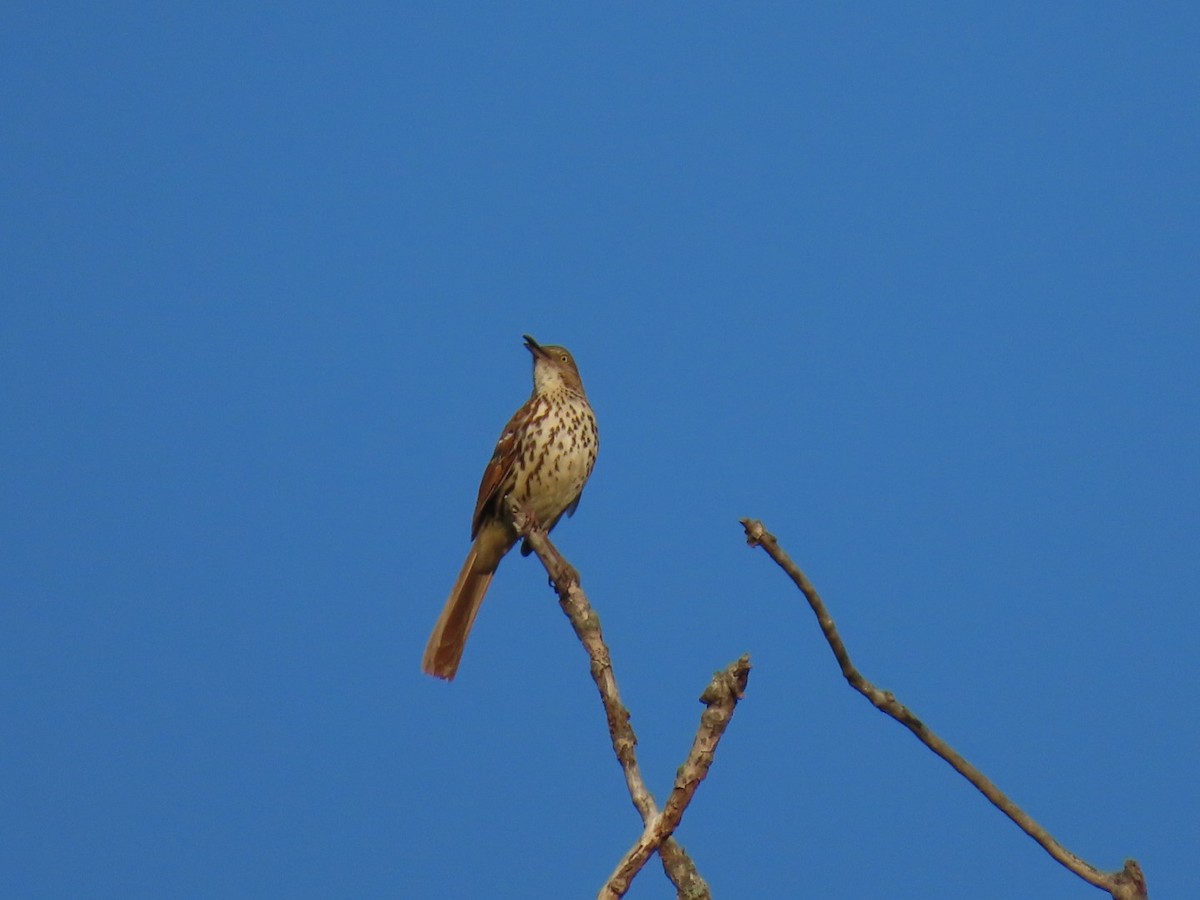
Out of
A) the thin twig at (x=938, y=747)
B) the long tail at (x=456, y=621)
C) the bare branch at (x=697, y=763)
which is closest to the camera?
the thin twig at (x=938, y=747)

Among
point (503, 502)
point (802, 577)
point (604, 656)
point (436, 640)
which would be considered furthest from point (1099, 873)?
point (503, 502)

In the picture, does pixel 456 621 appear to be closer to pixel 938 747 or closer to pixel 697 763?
pixel 697 763

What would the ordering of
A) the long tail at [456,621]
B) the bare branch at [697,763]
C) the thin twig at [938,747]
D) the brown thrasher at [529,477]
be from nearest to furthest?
the thin twig at [938,747]
the bare branch at [697,763]
the long tail at [456,621]
the brown thrasher at [529,477]

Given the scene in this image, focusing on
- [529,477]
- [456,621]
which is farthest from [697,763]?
[529,477]

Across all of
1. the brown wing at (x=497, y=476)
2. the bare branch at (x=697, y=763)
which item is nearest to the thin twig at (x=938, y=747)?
the bare branch at (x=697, y=763)

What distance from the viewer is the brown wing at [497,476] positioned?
7.67 metres

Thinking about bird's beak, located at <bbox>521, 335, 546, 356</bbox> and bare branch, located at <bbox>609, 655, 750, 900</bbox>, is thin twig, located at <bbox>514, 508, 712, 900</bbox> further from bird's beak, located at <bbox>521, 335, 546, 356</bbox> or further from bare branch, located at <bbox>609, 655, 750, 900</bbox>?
bird's beak, located at <bbox>521, 335, 546, 356</bbox>

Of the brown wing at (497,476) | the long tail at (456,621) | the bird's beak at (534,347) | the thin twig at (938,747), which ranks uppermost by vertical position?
the bird's beak at (534,347)

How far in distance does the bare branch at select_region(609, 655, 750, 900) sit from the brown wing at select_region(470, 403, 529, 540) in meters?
3.65

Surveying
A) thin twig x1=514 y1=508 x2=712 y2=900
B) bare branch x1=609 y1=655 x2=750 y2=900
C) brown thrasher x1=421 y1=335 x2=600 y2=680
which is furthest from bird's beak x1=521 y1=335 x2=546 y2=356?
bare branch x1=609 y1=655 x2=750 y2=900

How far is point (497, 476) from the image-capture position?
305 inches

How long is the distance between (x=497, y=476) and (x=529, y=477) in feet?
0.53

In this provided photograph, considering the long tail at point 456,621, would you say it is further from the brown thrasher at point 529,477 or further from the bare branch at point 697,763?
the bare branch at point 697,763

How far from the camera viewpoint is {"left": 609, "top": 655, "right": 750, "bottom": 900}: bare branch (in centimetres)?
397
